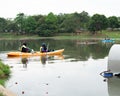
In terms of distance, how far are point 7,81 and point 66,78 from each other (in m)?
3.92

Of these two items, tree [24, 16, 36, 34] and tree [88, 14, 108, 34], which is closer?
tree [88, 14, 108, 34]

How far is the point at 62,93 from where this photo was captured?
62.5 ft

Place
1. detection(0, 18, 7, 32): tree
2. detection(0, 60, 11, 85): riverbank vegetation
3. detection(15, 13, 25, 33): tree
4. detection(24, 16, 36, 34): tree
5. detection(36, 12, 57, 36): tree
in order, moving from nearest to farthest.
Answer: detection(0, 60, 11, 85): riverbank vegetation < detection(36, 12, 57, 36): tree < detection(24, 16, 36, 34): tree < detection(15, 13, 25, 33): tree < detection(0, 18, 7, 32): tree

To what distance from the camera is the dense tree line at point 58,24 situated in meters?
102

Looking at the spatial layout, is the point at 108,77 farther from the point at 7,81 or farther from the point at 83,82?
the point at 7,81

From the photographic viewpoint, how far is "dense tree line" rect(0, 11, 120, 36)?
102 m

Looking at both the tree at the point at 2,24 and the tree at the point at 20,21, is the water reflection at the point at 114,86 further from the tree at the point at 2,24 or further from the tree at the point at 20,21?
the tree at the point at 2,24

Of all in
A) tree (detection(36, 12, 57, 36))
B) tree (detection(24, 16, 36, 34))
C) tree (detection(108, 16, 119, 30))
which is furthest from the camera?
tree (detection(24, 16, 36, 34))

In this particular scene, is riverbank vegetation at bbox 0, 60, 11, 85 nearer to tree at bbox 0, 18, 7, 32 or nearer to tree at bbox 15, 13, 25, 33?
tree at bbox 15, 13, 25, 33

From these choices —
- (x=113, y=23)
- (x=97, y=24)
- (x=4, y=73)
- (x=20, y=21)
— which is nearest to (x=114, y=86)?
(x=4, y=73)

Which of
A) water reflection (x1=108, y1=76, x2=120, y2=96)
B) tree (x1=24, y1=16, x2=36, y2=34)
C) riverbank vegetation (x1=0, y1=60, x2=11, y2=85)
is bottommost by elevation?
water reflection (x1=108, y1=76, x2=120, y2=96)

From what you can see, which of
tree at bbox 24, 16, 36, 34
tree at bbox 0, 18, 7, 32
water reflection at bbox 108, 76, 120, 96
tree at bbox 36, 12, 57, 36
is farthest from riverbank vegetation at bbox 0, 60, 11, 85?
tree at bbox 0, 18, 7, 32

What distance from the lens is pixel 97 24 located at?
10069 centimetres

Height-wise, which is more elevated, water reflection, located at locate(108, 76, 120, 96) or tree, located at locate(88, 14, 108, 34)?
tree, located at locate(88, 14, 108, 34)
